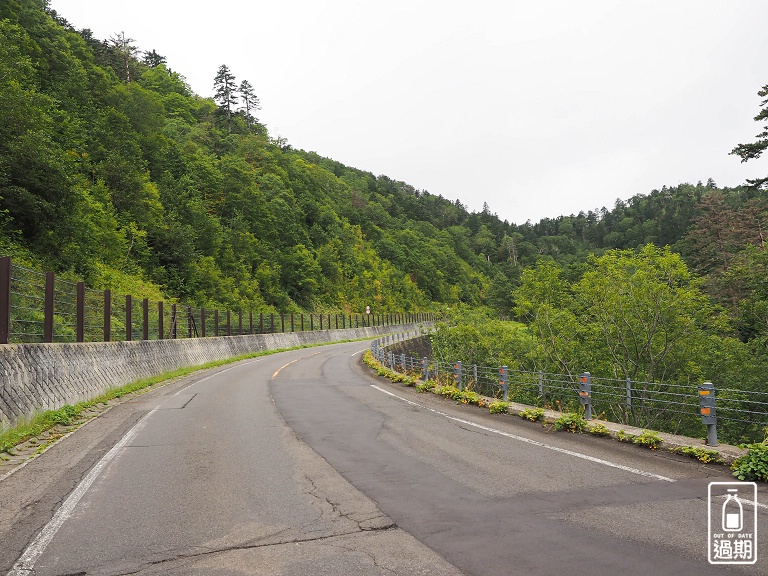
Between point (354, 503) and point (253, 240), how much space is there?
66107mm

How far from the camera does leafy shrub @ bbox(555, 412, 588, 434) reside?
10.5 metres

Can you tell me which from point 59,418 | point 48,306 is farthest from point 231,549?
point 48,306

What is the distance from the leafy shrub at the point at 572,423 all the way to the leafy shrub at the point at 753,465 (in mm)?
3320

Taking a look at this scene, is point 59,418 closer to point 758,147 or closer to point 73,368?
point 73,368

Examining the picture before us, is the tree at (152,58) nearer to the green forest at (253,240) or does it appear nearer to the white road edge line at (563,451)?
the green forest at (253,240)

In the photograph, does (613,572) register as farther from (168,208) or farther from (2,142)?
(168,208)

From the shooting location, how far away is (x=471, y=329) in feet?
142

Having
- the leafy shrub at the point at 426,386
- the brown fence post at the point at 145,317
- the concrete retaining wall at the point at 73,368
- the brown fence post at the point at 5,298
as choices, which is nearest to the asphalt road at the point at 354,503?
the concrete retaining wall at the point at 73,368

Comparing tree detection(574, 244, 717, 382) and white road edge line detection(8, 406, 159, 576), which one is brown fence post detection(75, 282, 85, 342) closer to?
white road edge line detection(8, 406, 159, 576)

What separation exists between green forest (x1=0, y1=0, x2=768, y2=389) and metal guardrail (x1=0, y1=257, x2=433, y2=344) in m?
7.13

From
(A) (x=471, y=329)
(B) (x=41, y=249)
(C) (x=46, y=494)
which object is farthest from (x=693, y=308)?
(B) (x=41, y=249)

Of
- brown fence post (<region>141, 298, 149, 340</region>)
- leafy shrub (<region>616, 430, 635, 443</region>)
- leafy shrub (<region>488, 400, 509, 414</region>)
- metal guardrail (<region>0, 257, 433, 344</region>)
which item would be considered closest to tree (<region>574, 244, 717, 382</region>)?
leafy shrub (<region>488, 400, 509, 414</region>)

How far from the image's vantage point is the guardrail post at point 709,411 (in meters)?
8.12

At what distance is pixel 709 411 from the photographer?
827cm
